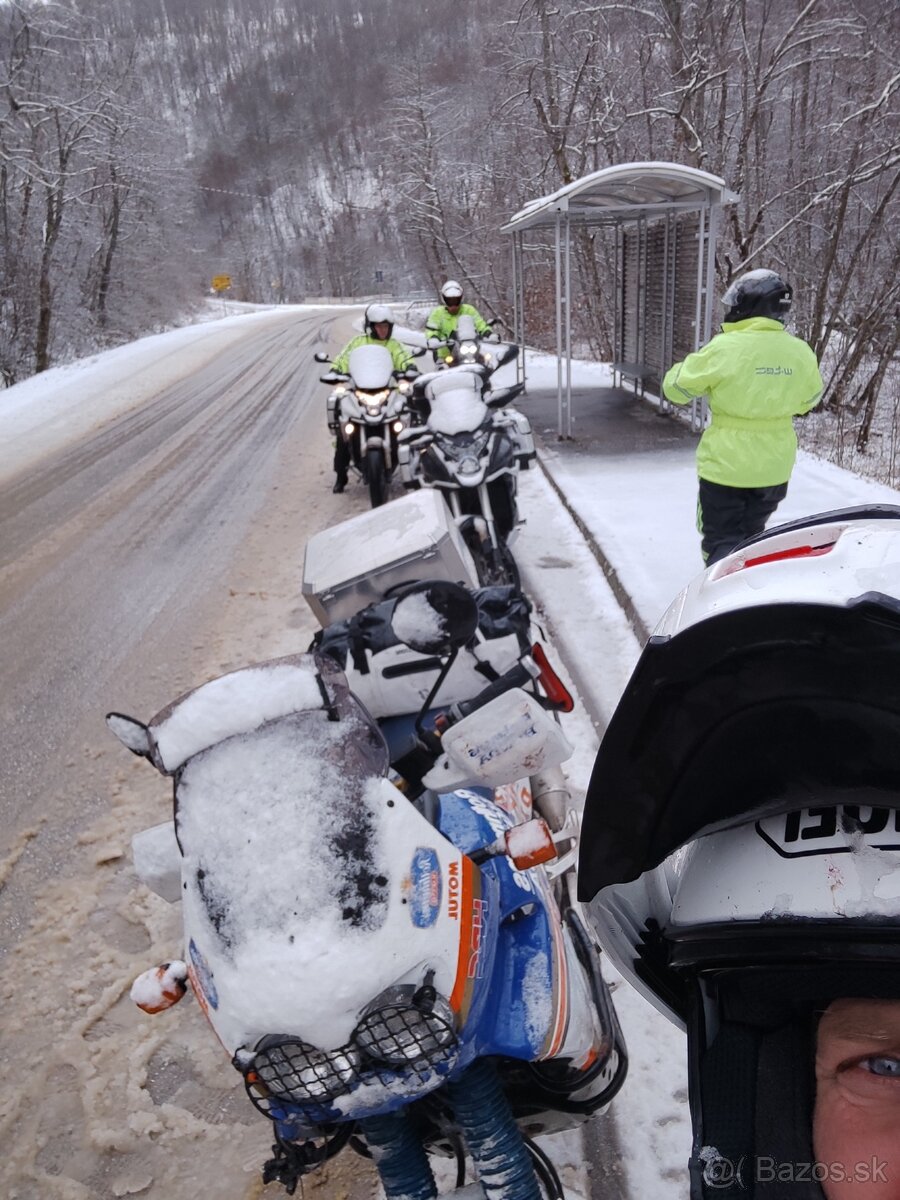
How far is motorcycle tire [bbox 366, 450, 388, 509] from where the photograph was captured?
7.84 meters

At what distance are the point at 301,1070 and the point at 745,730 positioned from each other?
0.91 meters

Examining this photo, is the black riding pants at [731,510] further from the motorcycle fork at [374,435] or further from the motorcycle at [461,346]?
the motorcycle at [461,346]

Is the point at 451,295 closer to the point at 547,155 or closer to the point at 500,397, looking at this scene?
the point at 500,397

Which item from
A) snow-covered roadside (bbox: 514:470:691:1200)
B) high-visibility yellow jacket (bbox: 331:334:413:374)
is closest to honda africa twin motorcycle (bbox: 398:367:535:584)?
snow-covered roadside (bbox: 514:470:691:1200)

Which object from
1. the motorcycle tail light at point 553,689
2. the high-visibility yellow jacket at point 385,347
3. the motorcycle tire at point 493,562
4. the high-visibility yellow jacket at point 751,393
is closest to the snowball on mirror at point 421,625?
the motorcycle tail light at point 553,689

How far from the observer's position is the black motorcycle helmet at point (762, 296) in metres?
4.24

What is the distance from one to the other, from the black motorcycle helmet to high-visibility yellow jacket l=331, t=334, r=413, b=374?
474 centimetres

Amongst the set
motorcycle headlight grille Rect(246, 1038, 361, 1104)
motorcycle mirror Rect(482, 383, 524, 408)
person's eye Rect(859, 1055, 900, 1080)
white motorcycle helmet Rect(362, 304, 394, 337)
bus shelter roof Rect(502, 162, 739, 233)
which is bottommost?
motorcycle mirror Rect(482, 383, 524, 408)

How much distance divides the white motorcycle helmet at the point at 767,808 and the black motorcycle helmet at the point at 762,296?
3.56 m

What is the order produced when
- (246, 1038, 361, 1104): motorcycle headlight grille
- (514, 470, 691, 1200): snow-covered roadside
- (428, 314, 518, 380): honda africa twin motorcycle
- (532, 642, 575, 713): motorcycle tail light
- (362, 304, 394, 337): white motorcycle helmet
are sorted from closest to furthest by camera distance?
(246, 1038, 361, 1104): motorcycle headlight grille
(514, 470, 691, 1200): snow-covered roadside
(532, 642, 575, 713): motorcycle tail light
(362, 304, 394, 337): white motorcycle helmet
(428, 314, 518, 380): honda africa twin motorcycle

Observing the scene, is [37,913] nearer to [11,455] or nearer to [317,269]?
[11,455]

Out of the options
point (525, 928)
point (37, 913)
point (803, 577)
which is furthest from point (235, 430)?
point (803, 577)

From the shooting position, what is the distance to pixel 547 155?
2030cm

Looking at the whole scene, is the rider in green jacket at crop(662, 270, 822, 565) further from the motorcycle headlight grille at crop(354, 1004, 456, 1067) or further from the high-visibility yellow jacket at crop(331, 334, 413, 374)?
the high-visibility yellow jacket at crop(331, 334, 413, 374)
